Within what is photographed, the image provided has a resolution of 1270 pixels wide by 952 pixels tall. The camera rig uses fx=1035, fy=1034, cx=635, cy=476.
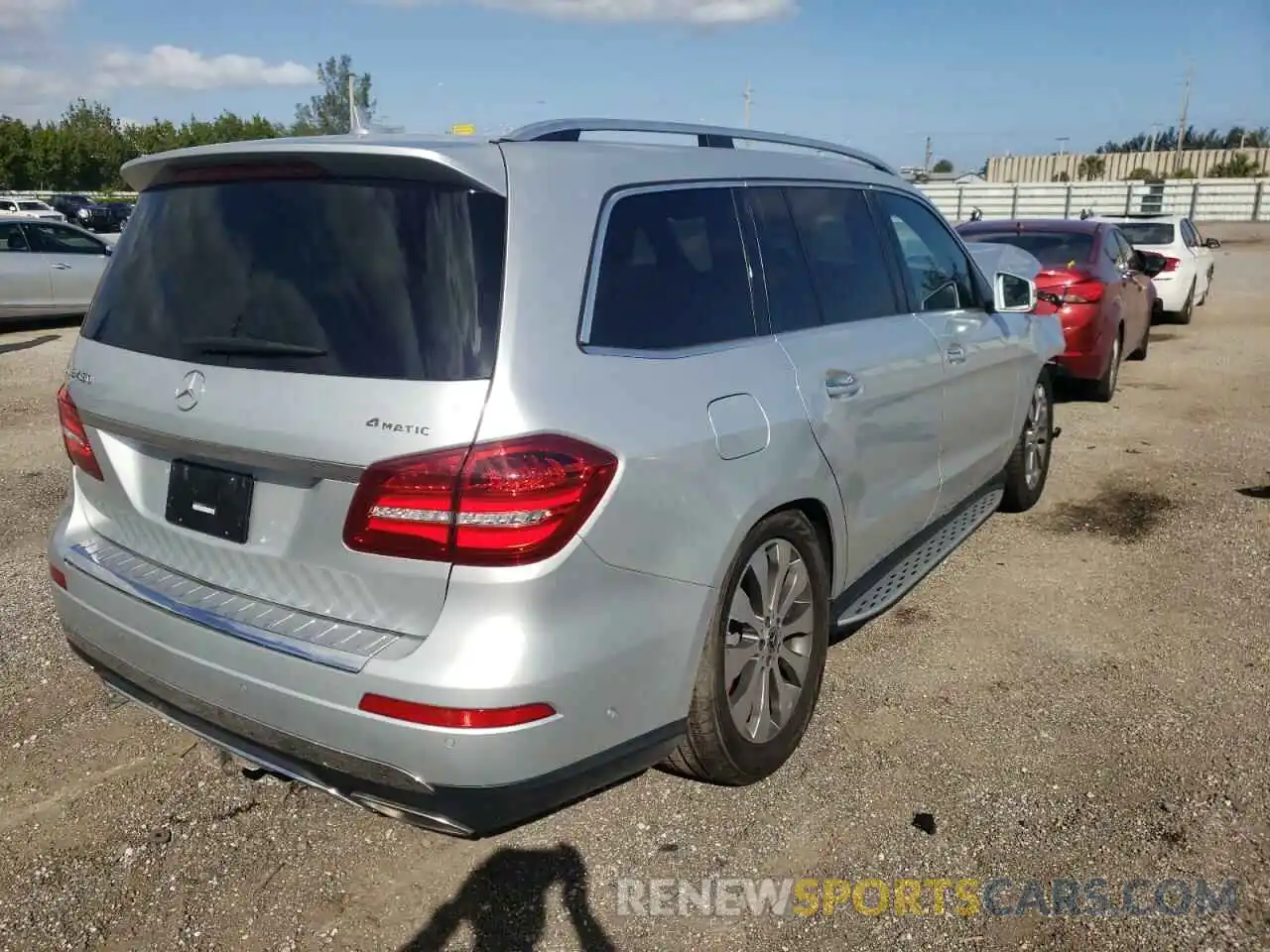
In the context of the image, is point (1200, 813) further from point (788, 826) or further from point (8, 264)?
point (8, 264)

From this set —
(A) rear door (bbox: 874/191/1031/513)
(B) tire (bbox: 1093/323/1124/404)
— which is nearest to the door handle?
(A) rear door (bbox: 874/191/1031/513)

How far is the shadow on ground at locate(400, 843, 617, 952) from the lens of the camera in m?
2.58

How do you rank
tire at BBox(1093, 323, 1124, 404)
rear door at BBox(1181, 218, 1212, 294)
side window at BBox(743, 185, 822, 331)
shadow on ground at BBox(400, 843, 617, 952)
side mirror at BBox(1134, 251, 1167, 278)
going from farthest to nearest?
rear door at BBox(1181, 218, 1212, 294) < side mirror at BBox(1134, 251, 1167, 278) < tire at BBox(1093, 323, 1124, 404) < side window at BBox(743, 185, 822, 331) < shadow on ground at BBox(400, 843, 617, 952)

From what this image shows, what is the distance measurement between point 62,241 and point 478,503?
48.2 feet

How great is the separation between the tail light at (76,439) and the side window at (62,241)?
1295 cm

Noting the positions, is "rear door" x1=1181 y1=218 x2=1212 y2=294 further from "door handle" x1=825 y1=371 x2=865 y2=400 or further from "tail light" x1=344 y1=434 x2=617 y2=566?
"tail light" x1=344 y1=434 x2=617 y2=566

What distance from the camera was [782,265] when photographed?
11.0 feet

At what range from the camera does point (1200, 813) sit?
10.0 feet

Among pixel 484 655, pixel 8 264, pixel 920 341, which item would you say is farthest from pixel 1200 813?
pixel 8 264

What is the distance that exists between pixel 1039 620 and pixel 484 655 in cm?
311

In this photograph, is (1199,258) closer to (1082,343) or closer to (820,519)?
(1082,343)

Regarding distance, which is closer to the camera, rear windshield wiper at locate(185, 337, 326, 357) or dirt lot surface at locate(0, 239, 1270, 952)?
rear windshield wiper at locate(185, 337, 326, 357)

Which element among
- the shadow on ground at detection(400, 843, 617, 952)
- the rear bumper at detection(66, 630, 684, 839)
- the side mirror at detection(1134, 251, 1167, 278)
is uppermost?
the side mirror at detection(1134, 251, 1167, 278)

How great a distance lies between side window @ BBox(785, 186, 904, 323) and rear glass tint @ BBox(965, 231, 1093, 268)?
5.29 metres
